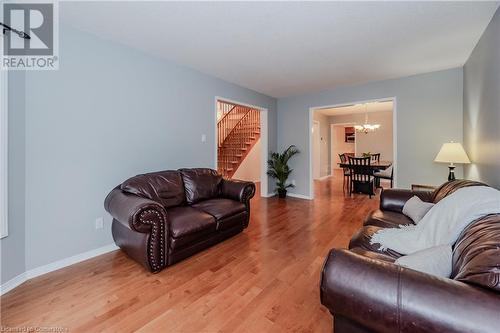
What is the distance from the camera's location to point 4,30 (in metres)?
1.79

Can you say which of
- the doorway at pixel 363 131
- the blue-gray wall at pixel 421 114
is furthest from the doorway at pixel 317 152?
the blue-gray wall at pixel 421 114

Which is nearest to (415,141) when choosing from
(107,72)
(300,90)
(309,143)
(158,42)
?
(309,143)

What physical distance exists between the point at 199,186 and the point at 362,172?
13.5 feet

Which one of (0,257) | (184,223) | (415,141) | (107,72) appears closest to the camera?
(0,257)

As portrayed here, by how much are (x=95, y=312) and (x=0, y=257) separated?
98cm

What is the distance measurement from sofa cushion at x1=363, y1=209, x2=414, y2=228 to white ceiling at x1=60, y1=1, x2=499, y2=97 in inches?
76.1

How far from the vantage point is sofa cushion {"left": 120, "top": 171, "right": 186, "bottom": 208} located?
7.90ft

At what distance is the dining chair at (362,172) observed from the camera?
5.18m

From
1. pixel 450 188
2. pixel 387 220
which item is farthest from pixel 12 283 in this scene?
pixel 450 188

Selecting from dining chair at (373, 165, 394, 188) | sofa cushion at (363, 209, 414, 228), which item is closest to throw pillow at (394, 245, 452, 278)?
sofa cushion at (363, 209, 414, 228)

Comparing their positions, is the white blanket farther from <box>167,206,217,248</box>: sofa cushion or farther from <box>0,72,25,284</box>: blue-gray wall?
<box>0,72,25,284</box>: blue-gray wall

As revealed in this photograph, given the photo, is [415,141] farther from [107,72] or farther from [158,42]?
[107,72]

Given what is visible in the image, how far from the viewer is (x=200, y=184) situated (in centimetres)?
300

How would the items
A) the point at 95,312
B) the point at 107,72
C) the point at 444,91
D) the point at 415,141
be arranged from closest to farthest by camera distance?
the point at 95,312
the point at 107,72
the point at 444,91
the point at 415,141
